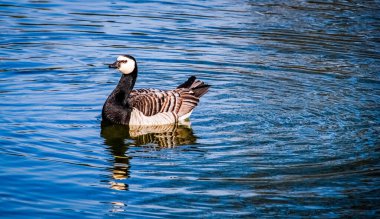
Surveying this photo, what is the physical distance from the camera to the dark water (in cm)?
1095

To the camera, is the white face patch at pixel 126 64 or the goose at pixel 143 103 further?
the white face patch at pixel 126 64

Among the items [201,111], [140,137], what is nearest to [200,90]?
Result: [201,111]

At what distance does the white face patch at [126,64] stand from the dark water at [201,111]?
90cm

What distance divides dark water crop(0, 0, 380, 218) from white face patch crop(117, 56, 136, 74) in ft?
2.96

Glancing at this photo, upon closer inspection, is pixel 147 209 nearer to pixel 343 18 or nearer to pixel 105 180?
pixel 105 180

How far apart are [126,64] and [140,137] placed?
5.82 ft

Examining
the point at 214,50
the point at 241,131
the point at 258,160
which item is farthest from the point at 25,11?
the point at 258,160

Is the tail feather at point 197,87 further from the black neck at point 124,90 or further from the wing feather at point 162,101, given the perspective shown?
the black neck at point 124,90

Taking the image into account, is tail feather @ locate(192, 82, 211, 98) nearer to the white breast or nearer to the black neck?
the white breast

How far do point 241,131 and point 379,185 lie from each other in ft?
9.99

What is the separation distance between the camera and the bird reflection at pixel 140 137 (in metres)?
13.0

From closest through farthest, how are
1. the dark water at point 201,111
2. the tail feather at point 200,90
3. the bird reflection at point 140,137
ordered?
the dark water at point 201,111, the bird reflection at point 140,137, the tail feather at point 200,90

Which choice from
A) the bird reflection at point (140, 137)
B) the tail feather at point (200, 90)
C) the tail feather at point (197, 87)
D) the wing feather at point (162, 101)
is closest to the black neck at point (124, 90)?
the wing feather at point (162, 101)

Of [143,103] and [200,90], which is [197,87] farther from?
[143,103]
